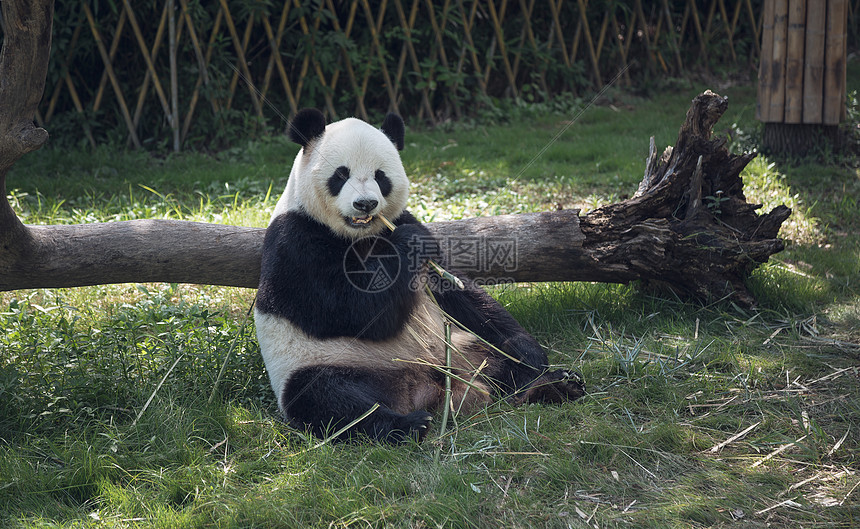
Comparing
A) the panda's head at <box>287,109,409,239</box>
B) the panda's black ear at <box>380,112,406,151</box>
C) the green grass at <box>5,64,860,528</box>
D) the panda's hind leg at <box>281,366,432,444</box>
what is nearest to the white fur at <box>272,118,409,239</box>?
the panda's head at <box>287,109,409,239</box>

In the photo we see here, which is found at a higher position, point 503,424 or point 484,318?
point 484,318

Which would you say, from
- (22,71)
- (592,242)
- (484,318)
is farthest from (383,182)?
(22,71)

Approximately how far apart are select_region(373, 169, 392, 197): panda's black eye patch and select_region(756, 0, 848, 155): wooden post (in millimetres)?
4475

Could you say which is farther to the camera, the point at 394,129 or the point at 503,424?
the point at 394,129

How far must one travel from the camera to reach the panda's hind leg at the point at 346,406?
2.70 metres

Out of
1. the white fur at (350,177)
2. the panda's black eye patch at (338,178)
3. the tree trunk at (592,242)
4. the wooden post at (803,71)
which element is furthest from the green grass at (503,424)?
the wooden post at (803,71)

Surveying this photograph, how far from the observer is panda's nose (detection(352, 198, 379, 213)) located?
9.10ft

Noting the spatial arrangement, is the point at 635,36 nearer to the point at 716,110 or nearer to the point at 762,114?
the point at 762,114

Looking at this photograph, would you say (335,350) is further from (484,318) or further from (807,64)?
(807,64)

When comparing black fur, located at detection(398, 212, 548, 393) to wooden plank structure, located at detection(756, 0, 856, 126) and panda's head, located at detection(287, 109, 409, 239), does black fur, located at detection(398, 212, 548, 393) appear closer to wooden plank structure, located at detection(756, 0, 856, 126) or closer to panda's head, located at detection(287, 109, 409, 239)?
panda's head, located at detection(287, 109, 409, 239)

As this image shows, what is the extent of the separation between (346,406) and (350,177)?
0.95 meters

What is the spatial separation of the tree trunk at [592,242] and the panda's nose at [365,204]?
888 mm

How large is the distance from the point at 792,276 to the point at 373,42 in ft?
17.1

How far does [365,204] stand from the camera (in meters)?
2.78
